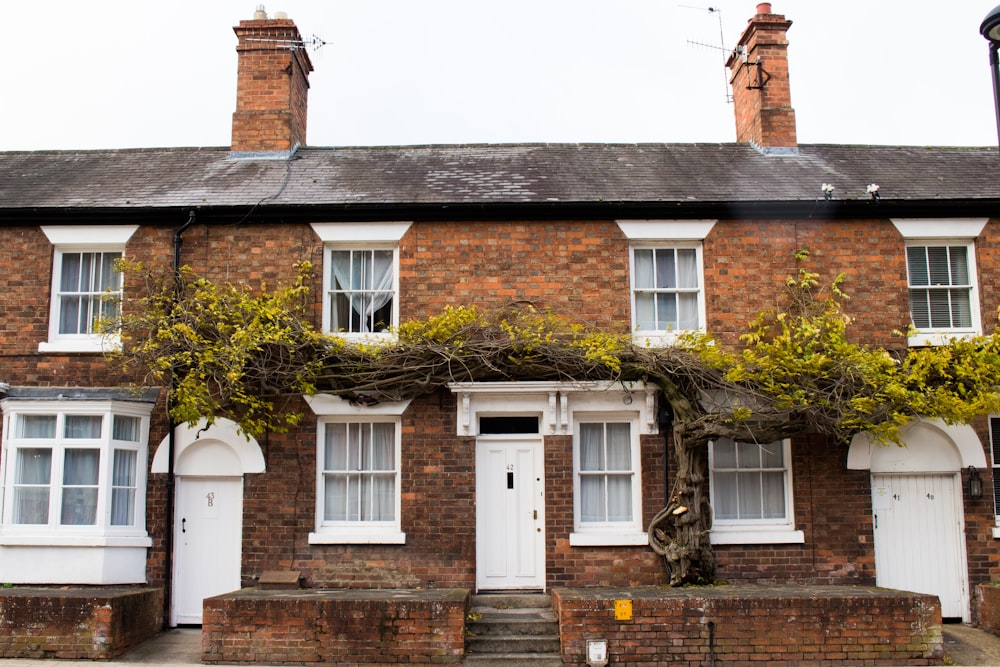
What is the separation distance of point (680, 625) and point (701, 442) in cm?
245

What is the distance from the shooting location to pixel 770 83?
14.0 metres

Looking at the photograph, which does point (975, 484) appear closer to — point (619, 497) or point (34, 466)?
point (619, 497)

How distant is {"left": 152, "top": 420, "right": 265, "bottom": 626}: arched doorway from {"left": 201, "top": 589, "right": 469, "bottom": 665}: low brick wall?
195cm

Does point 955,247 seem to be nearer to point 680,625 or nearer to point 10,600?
point 680,625

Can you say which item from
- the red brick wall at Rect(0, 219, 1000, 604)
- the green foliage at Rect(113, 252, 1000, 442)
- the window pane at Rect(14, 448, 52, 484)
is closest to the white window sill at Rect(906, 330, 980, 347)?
the green foliage at Rect(113, 252, 1000, 442)

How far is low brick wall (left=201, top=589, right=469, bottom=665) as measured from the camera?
30.1 feet

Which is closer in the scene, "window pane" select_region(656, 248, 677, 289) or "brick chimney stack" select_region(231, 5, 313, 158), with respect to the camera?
"window pane" select_region(656, 248, 677, 289)

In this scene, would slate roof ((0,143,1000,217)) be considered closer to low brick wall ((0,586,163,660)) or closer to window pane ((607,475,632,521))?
window pane ((607,475,632,521))

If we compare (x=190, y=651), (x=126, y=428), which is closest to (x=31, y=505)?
(x=126, y=428)

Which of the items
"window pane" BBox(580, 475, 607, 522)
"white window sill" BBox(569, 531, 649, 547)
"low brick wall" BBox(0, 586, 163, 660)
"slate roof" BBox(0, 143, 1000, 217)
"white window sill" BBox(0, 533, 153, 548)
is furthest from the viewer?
"slate roof" BBox(0, 143, 1000, 217)

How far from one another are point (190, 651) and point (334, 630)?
2.03 meters

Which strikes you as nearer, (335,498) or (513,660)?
Result: (513,660)

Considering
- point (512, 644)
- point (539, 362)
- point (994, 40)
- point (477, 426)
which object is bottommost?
point (512, 644)

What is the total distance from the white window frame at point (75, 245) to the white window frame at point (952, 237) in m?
10.5
